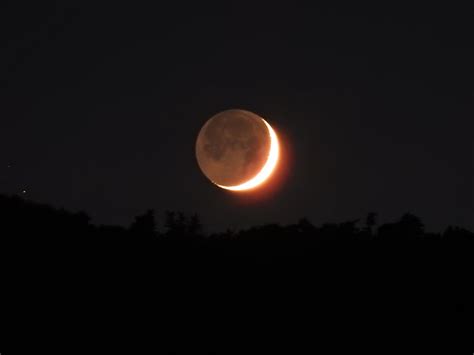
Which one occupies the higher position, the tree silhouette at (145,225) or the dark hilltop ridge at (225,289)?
the tree silhouette at (145,225)

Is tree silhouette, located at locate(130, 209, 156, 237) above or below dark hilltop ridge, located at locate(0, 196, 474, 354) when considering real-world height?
above

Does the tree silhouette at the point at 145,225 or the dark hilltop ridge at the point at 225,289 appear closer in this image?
the dark hilltop ridge at the point at 225,289

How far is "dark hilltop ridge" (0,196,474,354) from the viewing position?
851 inches

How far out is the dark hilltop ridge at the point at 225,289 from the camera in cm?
2162

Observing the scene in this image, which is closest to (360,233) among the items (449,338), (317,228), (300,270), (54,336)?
(317,228)

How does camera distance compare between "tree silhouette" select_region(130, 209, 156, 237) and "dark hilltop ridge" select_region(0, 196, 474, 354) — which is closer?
"dark hilltop ridge" select_region(0, 196, 474, 354)

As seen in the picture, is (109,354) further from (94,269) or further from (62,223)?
(62,223)

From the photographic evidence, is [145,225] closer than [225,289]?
No

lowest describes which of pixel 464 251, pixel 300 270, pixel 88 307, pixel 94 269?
pixel 88 307

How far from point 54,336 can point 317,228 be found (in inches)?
471

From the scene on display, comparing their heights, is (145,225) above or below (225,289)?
above

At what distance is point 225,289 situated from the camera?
24188 millimetres

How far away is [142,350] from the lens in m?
21.5

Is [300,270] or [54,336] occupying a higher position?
[300,270]
